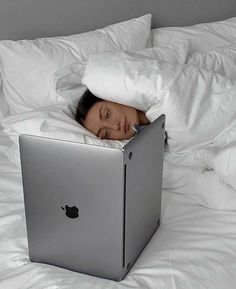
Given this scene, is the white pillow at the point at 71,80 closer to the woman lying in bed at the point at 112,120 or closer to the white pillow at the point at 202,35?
the woman lying in bed at the point at 112,120

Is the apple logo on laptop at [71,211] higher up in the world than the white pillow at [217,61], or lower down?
lower down

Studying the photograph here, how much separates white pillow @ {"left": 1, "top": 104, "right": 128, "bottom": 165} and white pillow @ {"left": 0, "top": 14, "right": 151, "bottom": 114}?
18cm

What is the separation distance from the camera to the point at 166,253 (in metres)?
0.95

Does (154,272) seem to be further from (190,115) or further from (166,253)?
(190,115)

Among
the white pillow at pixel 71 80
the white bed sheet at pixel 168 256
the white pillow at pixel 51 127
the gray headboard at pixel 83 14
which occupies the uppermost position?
the gray headboard at pixel 83 14

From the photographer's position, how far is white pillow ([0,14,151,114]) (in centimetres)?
157

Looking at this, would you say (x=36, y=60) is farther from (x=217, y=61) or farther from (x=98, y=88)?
(x=217, y=61)

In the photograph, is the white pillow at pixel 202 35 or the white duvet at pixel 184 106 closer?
the white duvet at pixel 184 106

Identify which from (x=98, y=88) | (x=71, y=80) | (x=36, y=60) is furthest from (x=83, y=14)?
(x=98, y=88)

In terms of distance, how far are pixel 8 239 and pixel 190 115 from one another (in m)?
0.58

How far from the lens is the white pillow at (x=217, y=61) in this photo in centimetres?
157

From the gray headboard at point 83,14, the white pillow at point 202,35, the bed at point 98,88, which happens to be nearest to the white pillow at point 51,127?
the bed at point 98,88

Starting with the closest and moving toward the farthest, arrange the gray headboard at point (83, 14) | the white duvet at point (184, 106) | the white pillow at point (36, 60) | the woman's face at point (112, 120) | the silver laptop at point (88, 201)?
the silver laptop at point (88, 201) → the white duvet at point (184, 106) → the woman's face at point (112, 120) → the white pillow at point (36, 60) → the gray headboard at point (83, 14)

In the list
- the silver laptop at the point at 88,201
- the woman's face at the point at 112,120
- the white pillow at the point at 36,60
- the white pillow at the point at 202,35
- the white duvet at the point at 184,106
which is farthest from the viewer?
the white pillow at the point at 202,35
